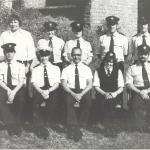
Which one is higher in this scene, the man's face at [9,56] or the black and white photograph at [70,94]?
the man's face at [9,56]

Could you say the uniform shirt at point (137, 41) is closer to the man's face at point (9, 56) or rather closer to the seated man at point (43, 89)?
the seated man at point (43, 89)

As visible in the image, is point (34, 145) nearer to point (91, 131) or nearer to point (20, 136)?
point (20, 136)

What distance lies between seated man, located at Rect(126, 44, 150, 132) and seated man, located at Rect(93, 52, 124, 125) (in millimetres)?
214

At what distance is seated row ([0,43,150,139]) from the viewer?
305 inches

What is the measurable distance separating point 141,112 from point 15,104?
7.32ft

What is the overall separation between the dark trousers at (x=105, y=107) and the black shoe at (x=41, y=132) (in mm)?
1062

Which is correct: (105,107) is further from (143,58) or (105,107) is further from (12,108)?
(12,108)

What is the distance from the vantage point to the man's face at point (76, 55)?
25.6 feet

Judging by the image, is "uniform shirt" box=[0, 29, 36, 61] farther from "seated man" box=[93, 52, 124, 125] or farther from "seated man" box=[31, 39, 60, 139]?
"seated man" box=[93, 52, 124, 125]

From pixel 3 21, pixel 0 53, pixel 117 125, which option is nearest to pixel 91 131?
pixel 117 125

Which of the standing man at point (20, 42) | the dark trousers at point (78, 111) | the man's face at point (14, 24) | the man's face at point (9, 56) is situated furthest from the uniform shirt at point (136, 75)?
the man's face at point (14, 24)

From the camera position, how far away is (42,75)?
792cm

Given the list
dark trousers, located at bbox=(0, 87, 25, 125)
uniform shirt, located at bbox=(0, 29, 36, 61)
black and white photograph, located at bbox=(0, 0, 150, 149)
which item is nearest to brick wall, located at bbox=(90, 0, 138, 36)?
black and white photograph, located at bbox=(0, 0, 150, 149)

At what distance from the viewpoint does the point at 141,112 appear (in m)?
7.91
